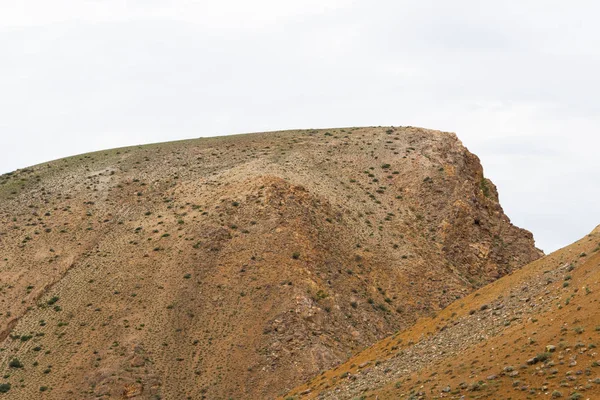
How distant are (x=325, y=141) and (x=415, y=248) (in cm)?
2161

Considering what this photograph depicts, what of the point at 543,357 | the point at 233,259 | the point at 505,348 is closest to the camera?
the point at 543,357

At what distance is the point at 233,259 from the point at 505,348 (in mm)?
31012

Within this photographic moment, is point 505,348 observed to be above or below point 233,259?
below

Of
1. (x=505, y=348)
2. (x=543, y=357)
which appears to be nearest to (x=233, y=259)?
(x=505, y=348)

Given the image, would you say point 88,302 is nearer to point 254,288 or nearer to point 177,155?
point 254,288

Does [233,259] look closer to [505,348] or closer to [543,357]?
[505,348]

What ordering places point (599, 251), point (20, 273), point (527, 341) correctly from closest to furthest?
point (527, 341), point (599, 251), point (20, 273)

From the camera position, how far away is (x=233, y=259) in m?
58.8

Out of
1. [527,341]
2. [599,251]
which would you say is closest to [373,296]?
[599,251]

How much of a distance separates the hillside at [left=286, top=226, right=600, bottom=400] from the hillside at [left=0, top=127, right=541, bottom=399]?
10.7 m

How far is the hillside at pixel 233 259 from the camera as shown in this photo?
165ft

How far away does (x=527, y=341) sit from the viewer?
1197 inches

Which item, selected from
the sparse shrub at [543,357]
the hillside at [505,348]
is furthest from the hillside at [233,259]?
the sparse shrub at [543,357]

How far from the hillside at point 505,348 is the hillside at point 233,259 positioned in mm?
10713
